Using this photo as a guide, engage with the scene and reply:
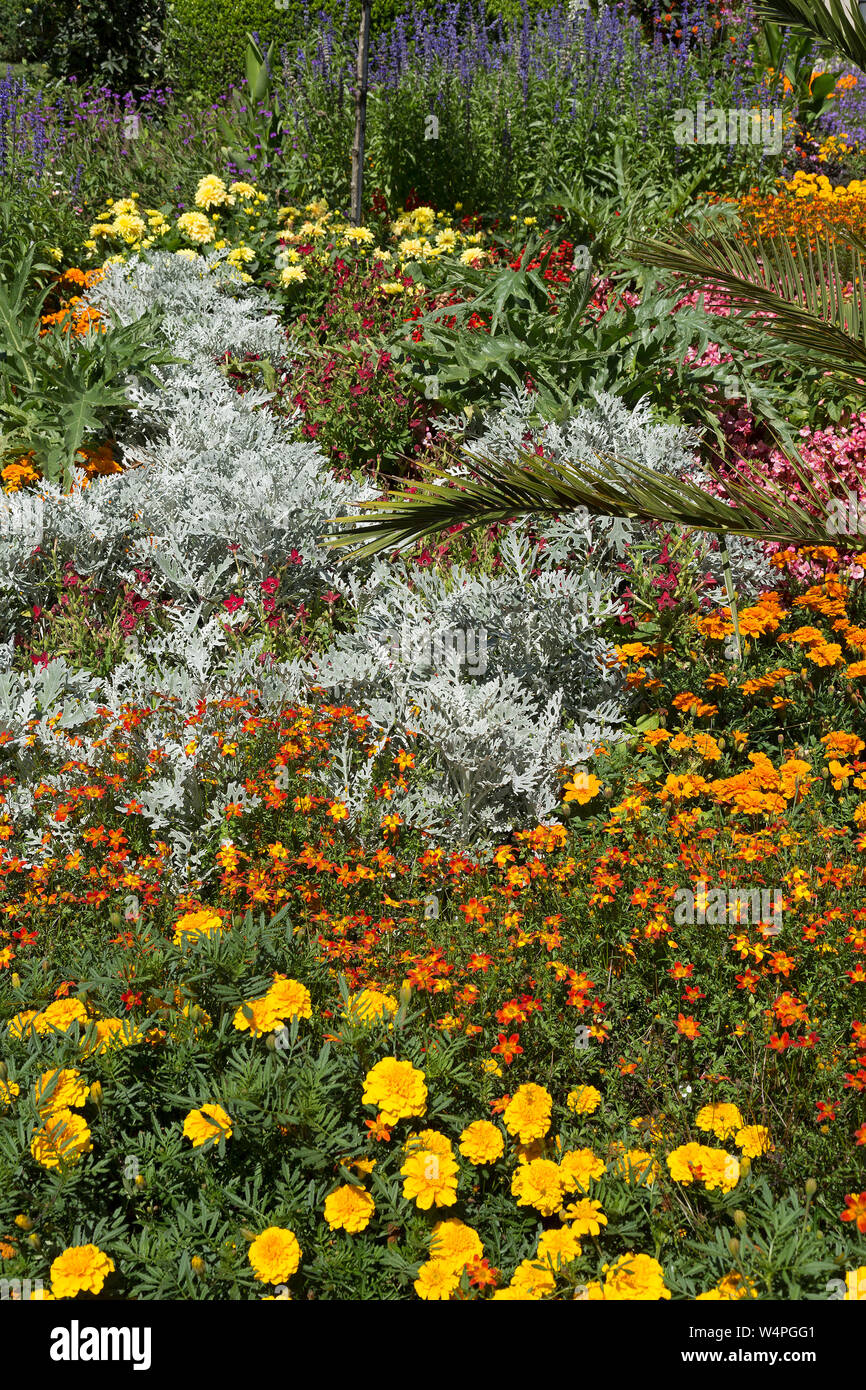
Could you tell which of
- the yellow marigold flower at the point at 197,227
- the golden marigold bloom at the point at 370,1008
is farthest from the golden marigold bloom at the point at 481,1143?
the yellow marigold flower at the point at 197,227

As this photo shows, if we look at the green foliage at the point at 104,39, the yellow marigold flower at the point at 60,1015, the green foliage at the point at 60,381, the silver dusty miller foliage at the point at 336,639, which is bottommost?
the yellow marigold flower at the point at 60,1015

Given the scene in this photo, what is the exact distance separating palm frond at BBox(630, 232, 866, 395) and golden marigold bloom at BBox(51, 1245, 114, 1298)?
110 inches

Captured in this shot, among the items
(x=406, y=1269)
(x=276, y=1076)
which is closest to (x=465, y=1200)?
(x=406, y=1269)

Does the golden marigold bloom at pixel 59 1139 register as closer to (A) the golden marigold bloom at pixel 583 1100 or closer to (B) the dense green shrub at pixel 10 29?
(A) the golden marigold bloom at pixel 583 1100

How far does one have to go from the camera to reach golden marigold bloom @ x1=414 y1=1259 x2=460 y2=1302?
1.78m

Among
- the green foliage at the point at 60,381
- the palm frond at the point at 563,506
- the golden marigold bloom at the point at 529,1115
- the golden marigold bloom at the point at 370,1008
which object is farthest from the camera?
the green foliage at the point at 60,381

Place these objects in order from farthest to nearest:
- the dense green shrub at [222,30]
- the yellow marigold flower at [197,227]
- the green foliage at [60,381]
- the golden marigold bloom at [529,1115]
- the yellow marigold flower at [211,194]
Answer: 1. the dense green shrub at [222,30]
2. the yellow marigold flower at [211,194]
3. the yellow marigold flower at [197,227]
4. the green foliage at [60,381]
5. the golden marigold bloom at [529,1115]

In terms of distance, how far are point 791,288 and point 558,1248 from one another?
8.66ft

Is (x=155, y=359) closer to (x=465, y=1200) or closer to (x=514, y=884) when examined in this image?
(x=514, y=884)

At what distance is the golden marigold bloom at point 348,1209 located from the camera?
1.85m

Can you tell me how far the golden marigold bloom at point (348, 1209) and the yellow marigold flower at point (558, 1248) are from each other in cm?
31

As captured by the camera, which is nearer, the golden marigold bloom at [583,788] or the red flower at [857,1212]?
the red flower at [857,1212]

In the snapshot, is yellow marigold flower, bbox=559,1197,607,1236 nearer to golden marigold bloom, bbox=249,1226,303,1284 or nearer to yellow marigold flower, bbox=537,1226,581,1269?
yellow marigold flower, bbox=537,1226,581,1269

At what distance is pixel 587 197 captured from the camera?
659 centimetres
